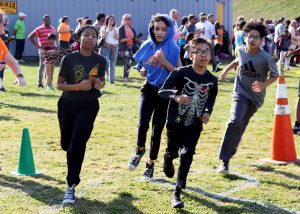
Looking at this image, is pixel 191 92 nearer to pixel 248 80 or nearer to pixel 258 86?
pixel 258 86

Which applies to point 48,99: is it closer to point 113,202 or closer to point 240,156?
point 240,156

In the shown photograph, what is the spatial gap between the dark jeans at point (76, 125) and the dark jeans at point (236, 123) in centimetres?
197

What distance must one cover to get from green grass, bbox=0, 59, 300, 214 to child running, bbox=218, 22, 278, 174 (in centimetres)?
41

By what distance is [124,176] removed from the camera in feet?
24.2

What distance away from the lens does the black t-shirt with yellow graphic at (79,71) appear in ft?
20.4

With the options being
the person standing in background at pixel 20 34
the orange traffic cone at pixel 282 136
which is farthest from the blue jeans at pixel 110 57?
the orange traffic cone at pixel 282 136

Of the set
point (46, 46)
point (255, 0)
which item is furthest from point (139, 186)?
point (255, 0)

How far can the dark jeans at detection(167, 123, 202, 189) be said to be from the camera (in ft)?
20.1

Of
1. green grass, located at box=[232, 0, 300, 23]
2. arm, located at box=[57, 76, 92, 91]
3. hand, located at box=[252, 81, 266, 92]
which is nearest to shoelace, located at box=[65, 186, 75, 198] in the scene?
arm, located at box=[57, 76, 92, 91]

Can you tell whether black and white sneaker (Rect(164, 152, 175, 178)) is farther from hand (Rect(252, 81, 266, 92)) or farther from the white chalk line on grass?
hand (Rect(252, 81, 266, 92))

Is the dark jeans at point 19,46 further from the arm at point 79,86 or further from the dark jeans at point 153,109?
the arm at point 79,86

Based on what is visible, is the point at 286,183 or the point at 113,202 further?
the point at 286,183

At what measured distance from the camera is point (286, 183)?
7.11 m

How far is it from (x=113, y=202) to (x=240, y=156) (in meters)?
2.91
